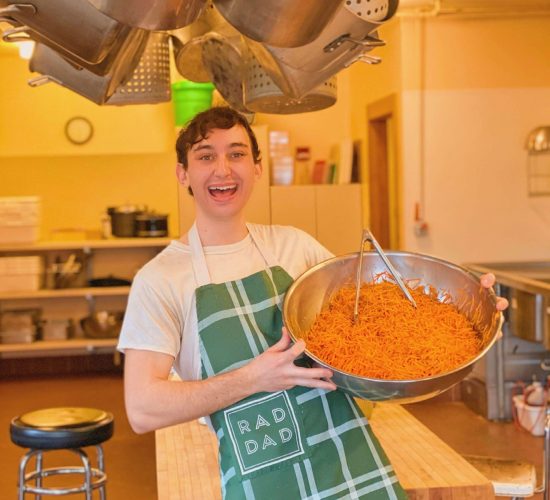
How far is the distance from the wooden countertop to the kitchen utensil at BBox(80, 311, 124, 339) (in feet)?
15.9

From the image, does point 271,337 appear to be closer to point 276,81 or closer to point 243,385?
point 243,385

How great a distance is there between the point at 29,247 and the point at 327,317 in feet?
20.3

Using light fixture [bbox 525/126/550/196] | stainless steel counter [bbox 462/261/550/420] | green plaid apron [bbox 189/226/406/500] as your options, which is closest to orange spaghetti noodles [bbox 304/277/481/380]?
green plaid apron [bbox 189/226/406/500]

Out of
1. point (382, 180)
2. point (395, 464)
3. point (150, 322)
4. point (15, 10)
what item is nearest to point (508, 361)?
point (382, 180)

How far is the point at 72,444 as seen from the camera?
11.0 ft

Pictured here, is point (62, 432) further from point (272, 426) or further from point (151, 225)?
point (151, 225)

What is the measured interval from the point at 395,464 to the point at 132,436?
376cm

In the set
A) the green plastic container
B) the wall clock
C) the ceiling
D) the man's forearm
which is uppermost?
the ceiling

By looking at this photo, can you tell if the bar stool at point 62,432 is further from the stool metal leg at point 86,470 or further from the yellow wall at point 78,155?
the yellow wall at point 78,155

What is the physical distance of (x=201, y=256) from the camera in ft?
6.51

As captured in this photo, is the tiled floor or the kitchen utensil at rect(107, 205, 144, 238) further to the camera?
the kitchen utensil at rect(107, 205, 144, 238)

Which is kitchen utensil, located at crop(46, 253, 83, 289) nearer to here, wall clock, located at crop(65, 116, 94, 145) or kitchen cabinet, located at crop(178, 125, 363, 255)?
wall clock, located at crop(65, 116, 94, 145)

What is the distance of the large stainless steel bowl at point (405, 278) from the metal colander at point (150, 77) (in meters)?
0.71

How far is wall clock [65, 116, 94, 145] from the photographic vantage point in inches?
325
